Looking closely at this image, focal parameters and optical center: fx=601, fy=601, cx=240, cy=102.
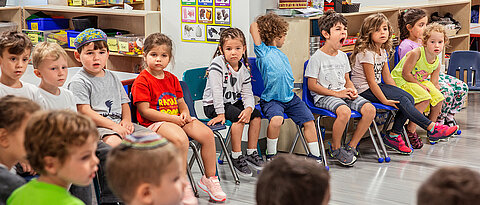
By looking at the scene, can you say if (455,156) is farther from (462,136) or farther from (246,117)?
(246,117)

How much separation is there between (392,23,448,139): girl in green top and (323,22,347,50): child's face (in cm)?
78

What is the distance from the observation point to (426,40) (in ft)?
15.9

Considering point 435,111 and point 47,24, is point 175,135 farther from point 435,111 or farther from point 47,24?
point 47,24

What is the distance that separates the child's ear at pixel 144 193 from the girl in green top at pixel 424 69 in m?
3.54

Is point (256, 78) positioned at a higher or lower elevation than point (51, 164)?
higher

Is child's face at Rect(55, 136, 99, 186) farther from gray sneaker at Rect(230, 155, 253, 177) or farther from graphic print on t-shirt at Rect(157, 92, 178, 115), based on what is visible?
gray sneaker at Rect(230, 155, 253, 177)

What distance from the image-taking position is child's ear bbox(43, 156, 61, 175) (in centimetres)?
171

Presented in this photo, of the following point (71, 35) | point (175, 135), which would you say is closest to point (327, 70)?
point (175, 135)

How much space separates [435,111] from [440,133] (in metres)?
0.23

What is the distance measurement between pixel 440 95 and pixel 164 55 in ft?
8.11

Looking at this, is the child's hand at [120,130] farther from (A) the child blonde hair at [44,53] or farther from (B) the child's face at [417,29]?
(B) the child's face at [417,29]

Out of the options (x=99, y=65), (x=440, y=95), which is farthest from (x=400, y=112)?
(x=99, y=65)

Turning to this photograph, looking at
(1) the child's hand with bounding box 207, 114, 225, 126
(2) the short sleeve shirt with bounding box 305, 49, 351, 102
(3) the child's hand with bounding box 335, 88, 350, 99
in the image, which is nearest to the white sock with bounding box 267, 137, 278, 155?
(1) the child's hand with bounding box 207, 114, 225, 126

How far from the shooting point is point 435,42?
4.78 metres
